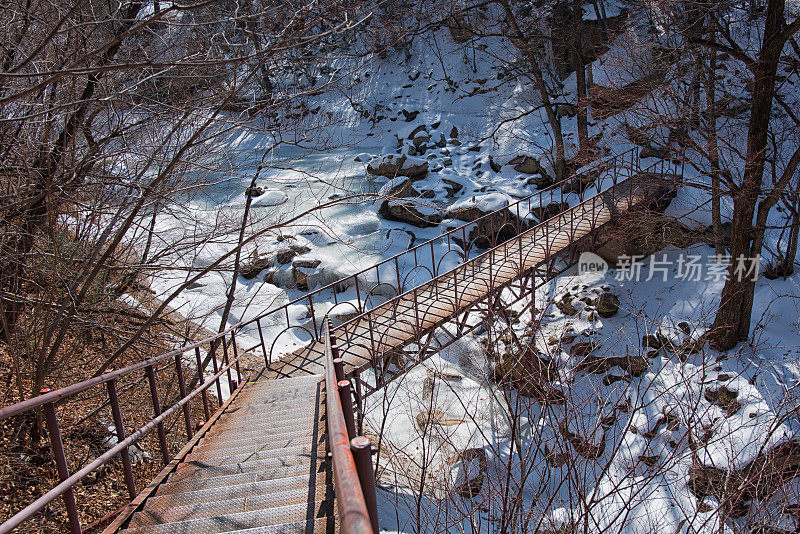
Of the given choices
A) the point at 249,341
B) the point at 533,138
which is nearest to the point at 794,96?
the point at 533,138

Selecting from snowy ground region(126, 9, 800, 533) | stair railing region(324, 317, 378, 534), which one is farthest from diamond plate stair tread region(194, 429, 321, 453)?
stair railing region(324, 317, 378, 534)

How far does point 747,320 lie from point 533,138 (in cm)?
1124

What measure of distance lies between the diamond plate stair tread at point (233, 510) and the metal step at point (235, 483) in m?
0.19

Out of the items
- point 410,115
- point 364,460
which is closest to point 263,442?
point 364,460

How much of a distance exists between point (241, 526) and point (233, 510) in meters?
0.25

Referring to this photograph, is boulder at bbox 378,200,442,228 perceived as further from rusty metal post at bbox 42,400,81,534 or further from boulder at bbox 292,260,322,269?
rusty metal post at bbox 42,400,81,534

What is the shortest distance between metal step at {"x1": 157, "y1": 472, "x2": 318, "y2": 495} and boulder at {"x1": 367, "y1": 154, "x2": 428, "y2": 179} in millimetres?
15178

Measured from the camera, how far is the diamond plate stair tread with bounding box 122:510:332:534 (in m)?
2.25

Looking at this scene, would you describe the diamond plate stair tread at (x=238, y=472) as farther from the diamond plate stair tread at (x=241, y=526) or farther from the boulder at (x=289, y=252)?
the boulder at (x=289, y=252)

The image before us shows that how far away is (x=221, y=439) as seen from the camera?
4.37 m

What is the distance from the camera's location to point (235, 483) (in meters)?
3.12

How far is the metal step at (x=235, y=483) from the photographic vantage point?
290 centimetres

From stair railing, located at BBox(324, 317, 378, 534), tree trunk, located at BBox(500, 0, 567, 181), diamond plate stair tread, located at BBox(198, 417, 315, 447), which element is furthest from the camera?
tree trunk, located at BBox(500, 0, 567, 181)

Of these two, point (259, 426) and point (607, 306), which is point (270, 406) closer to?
point (259, 426)
